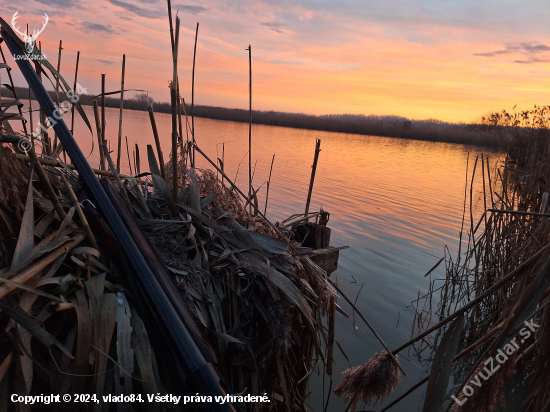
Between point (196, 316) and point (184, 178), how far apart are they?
112 cm

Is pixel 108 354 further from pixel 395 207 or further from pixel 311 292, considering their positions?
pixel 395 207

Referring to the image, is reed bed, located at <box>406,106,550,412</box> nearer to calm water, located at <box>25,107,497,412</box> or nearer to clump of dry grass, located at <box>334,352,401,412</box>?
clump of dry grass, located at <box>334,352,401,412</box>

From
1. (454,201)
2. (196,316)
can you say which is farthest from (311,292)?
(454,201)

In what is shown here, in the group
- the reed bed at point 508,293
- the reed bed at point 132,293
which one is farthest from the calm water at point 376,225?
the reed bed at point 132,293

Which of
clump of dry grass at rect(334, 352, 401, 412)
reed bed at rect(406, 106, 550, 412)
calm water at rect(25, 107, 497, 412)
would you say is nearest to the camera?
reed bed at rect(406, 106, 550, 412)

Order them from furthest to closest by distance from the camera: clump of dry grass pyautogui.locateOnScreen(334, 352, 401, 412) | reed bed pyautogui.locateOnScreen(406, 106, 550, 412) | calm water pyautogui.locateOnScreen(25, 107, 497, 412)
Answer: calm water pyautogui.locateOnScreen(25, 107, 497, 412), clump of dry grass pyautogui.locateOnScreen(334, 352, 401, 412), reed bed pyautogui.locateOnScreen(406, 106, 550, 412)

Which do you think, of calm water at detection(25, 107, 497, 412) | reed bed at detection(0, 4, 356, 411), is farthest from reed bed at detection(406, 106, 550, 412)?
reed bed at detection(0, 4, 356, 411)

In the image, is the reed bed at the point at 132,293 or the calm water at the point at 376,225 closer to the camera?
the reed bed at the point at 132,293

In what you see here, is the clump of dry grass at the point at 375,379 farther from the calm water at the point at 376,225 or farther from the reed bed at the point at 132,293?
the calm water at the point at 376,225

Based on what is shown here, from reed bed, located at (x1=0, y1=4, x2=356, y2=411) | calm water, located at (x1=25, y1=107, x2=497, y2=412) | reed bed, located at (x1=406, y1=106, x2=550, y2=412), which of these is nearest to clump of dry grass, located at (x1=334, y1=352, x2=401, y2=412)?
reed bed, located at (x1=406, y1=106, x2=550, y2=412)

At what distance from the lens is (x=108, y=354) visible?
130 centimetres

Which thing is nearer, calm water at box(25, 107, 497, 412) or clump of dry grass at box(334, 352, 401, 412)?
clump of dry grass at box(334, 352, 401, 412)

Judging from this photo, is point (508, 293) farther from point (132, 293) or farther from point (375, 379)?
point (132, 293)

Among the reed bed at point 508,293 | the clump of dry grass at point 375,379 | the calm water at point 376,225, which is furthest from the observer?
the calm water at point 376,225
